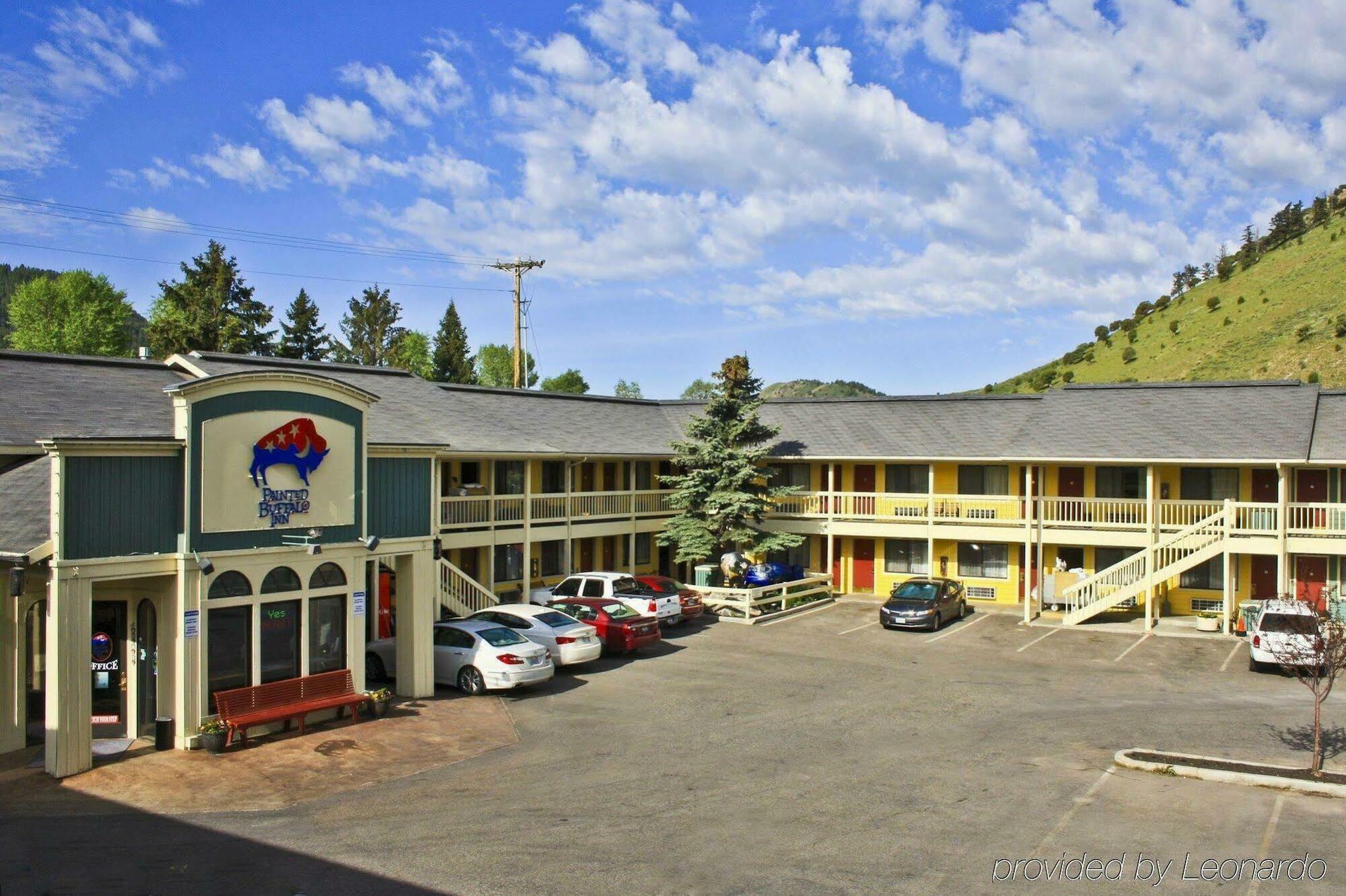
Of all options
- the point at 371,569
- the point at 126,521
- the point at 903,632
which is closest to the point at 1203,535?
the point at 903,632

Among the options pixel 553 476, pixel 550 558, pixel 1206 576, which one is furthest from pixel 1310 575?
pixel 553 476

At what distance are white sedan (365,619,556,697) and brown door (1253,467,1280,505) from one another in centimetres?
2298

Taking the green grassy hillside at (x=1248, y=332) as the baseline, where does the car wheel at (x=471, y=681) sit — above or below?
below

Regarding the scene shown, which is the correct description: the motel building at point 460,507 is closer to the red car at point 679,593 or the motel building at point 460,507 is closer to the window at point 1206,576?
the window at point 1206,576

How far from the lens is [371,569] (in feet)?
82.6

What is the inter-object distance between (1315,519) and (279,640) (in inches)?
1091

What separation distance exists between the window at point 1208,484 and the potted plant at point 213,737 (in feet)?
93.4

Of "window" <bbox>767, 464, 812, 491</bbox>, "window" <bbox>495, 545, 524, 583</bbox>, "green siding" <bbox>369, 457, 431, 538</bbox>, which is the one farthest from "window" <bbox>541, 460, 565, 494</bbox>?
"green siding" <bbox>369, 457, 431, 538</bbox>

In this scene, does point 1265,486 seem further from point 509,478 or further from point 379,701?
point 379,701

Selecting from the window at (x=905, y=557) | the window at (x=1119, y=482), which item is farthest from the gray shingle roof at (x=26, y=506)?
the window at (x=1119, y=482)

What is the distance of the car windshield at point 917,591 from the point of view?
29.6 m

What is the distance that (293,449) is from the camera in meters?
18.2

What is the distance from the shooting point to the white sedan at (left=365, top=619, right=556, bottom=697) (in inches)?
804

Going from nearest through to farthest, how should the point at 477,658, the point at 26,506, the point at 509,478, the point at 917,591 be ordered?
1. the point at 26,506
2. the point at 477,658
3. the point at 917,591
4. the point at 509,478
